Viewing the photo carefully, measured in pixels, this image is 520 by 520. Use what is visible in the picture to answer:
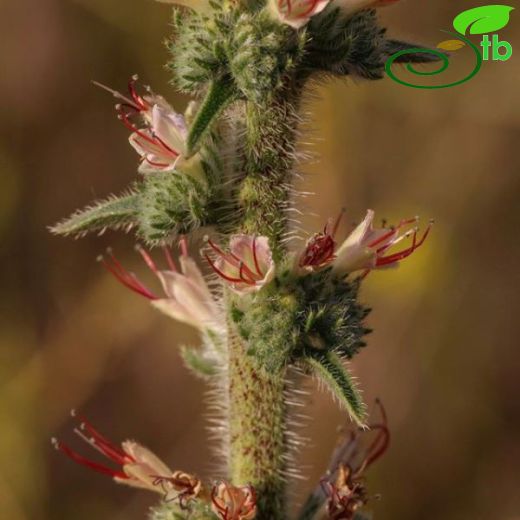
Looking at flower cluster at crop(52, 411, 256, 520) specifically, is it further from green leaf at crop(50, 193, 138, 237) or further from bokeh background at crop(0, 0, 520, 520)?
bokeh background at crop(0, 0, 520, 520)

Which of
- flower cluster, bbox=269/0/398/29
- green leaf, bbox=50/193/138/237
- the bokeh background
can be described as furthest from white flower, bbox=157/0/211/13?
the bokeh background

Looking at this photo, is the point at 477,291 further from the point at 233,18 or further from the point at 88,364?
the point at 233,18

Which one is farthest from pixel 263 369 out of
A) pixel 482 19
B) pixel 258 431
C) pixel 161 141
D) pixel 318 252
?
pixel 482 19

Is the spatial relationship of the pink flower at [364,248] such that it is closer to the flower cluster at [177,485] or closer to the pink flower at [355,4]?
the pink flower at [355,4]

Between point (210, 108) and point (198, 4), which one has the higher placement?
point (198, 4)

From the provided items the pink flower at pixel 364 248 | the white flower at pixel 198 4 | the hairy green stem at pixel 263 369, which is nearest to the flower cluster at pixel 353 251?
the pink flower at pixel 364 248

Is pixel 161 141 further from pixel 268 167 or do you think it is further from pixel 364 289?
pixel 364 289

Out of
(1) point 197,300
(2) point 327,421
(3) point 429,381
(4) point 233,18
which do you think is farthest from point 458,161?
(4) point 233,18

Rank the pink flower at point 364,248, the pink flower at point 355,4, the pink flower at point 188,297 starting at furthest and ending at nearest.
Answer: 1. the pink flower at point 188,297
2. the pink flower at point 364,248
3. the pink flower at point 355,4
